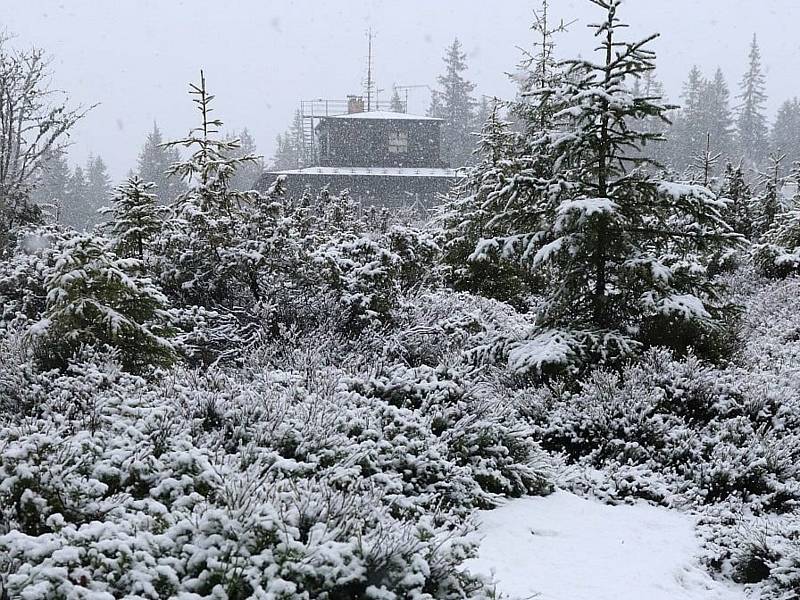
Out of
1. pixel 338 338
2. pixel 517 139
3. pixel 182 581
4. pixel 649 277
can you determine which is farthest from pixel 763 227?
pixel 182 581

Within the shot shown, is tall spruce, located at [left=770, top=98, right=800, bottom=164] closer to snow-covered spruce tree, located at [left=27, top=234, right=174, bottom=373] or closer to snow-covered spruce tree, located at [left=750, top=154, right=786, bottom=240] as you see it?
snow-covered spruce tree, located at [left=750, top=154, right=786, bottom=240]

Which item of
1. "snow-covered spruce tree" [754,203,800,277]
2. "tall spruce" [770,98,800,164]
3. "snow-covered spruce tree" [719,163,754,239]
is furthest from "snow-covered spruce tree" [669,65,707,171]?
"snow-covered spruce tree" [754,203,800,277]

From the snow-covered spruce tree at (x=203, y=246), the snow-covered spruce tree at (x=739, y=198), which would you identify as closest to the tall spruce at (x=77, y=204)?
the snow-covered spruce tree at (x=203, y=246)

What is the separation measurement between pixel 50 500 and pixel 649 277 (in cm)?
671

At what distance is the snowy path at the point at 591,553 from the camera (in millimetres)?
4082

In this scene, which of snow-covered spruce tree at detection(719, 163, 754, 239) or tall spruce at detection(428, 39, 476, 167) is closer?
snow-covered spruce tree at detection(719, 163, 754, 239)

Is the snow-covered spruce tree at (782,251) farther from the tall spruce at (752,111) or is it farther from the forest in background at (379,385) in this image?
the tall spruce at (752,111)

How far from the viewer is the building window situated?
41281 millimetres

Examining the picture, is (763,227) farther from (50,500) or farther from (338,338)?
(50,500)

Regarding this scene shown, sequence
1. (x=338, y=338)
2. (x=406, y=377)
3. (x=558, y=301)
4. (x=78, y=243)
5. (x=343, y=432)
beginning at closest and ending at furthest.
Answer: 1. (x=343, y=432)
2. (x=406, y=377)
3. (x=78, y=243)
4. (x=558, y=301)
5. (x=338, y=338)

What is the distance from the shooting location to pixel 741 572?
14.6ft

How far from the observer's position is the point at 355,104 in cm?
4603

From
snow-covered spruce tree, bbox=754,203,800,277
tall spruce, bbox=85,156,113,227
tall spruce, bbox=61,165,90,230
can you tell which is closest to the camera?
snow-covered spruce tree, bbox=754,203,800,277

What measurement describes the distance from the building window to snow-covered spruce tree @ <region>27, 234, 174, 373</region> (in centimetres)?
3489
